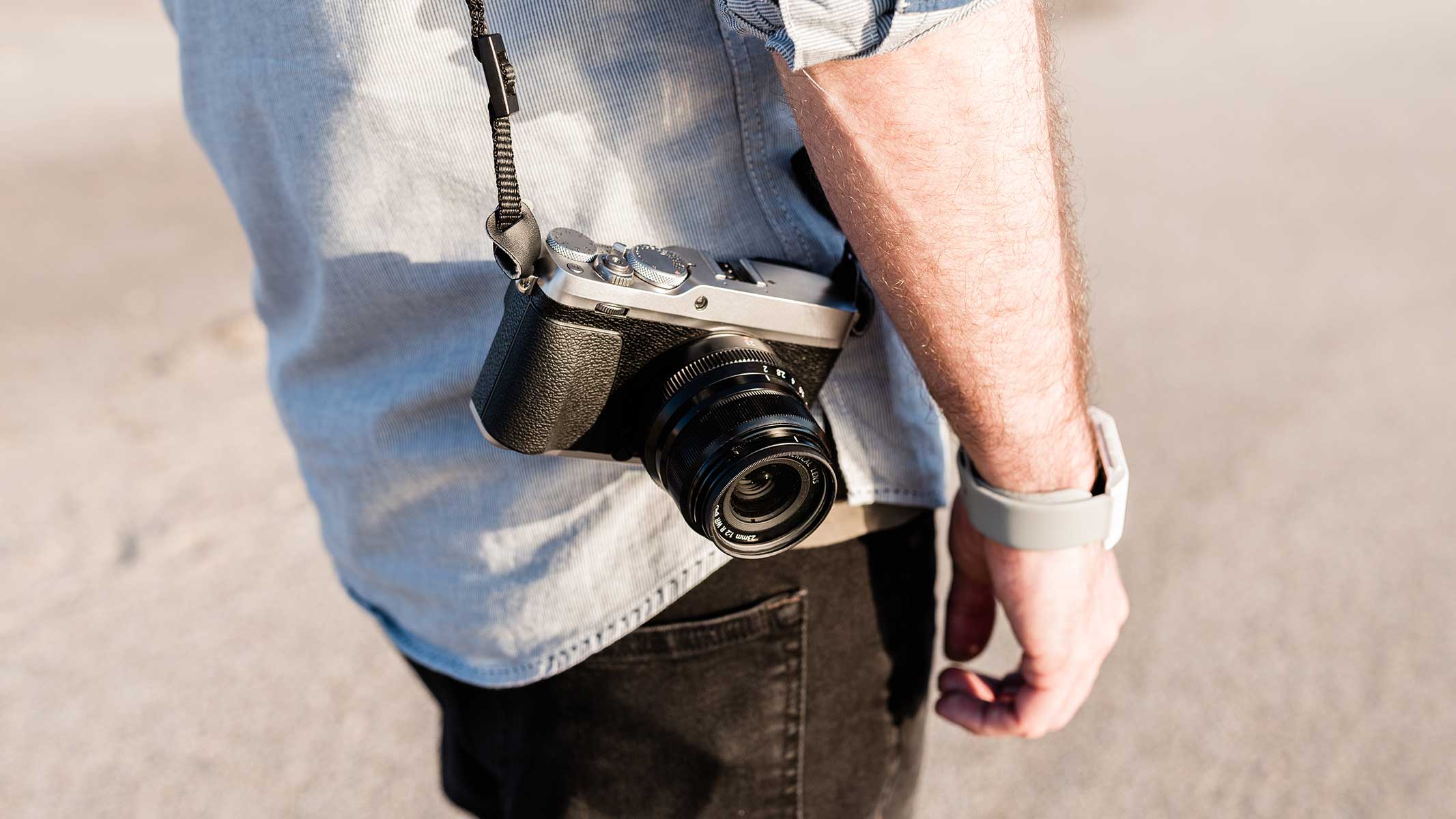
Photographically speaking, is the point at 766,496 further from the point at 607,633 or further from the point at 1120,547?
the point at 1120,547

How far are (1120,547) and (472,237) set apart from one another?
208 centimetres

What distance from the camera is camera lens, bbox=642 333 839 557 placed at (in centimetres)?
80

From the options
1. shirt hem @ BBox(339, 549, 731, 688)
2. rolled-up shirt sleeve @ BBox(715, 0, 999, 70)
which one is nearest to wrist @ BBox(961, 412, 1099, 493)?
shirt hem @ BBox(339, 549, 731, 688)

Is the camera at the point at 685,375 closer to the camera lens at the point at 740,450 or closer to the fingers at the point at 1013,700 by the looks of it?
the camera lens at the point at 740,450

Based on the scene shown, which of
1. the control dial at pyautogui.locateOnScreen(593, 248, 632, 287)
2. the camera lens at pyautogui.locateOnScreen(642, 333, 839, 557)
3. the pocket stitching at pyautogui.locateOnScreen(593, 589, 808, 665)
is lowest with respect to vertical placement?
the pocket stitching at pyautogui.locateOnScreen(593, 589, 808, 665)

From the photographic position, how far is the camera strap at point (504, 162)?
736 mm

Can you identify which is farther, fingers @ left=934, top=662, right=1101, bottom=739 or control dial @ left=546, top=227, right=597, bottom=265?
fingers @ left=934, top=662, right=1101, bottom=739

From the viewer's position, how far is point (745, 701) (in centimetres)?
97

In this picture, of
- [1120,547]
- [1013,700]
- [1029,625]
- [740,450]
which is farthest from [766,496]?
[1120,547]

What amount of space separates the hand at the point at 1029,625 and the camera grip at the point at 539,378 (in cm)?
42

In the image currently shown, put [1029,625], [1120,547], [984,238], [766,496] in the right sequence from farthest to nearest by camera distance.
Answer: [1120,547]
[1029,625]
[766,496]
[984,238]

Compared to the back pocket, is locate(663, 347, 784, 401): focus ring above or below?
above

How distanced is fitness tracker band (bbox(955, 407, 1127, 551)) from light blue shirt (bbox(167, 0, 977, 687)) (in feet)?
0.15

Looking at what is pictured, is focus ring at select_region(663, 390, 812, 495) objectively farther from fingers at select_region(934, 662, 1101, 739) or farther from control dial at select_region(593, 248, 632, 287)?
fingers at select_region(934, 662, 1101, 739)
